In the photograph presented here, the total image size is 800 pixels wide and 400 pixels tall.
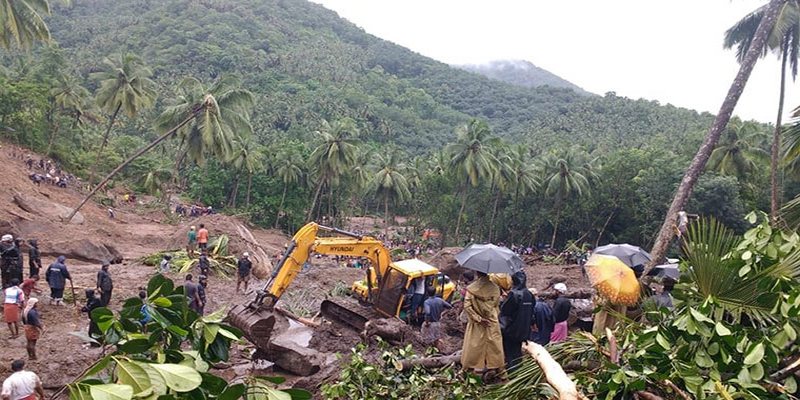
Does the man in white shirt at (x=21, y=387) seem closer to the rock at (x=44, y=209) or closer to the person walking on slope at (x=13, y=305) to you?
the person walking on slope at (x=13, y=305)

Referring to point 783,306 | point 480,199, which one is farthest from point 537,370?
point 480,199

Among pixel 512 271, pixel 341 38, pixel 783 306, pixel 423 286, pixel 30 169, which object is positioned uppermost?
pixel 341 38

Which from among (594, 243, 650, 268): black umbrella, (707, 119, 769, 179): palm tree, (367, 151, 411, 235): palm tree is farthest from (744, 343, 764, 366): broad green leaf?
(367, 151, 411, 235): palm tree

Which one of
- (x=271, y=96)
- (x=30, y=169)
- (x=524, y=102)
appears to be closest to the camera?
(x=30, y=169)

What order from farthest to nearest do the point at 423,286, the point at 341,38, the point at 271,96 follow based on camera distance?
the point at 341,38, the point at 271,96, the point at 423,286

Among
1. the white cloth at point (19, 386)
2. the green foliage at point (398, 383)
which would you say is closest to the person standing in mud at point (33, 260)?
the white cloth at point (19, 386)

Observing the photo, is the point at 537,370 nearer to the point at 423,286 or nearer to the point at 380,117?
the point at 423,286

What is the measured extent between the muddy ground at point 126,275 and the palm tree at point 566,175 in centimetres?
1190

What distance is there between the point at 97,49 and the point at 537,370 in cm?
10662

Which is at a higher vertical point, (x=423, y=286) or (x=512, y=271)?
(x=512, y=271)

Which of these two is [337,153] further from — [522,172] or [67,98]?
[67,98]

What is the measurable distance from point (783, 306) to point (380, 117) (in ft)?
325

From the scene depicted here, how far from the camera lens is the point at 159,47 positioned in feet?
317

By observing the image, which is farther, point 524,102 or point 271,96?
point 524,102
